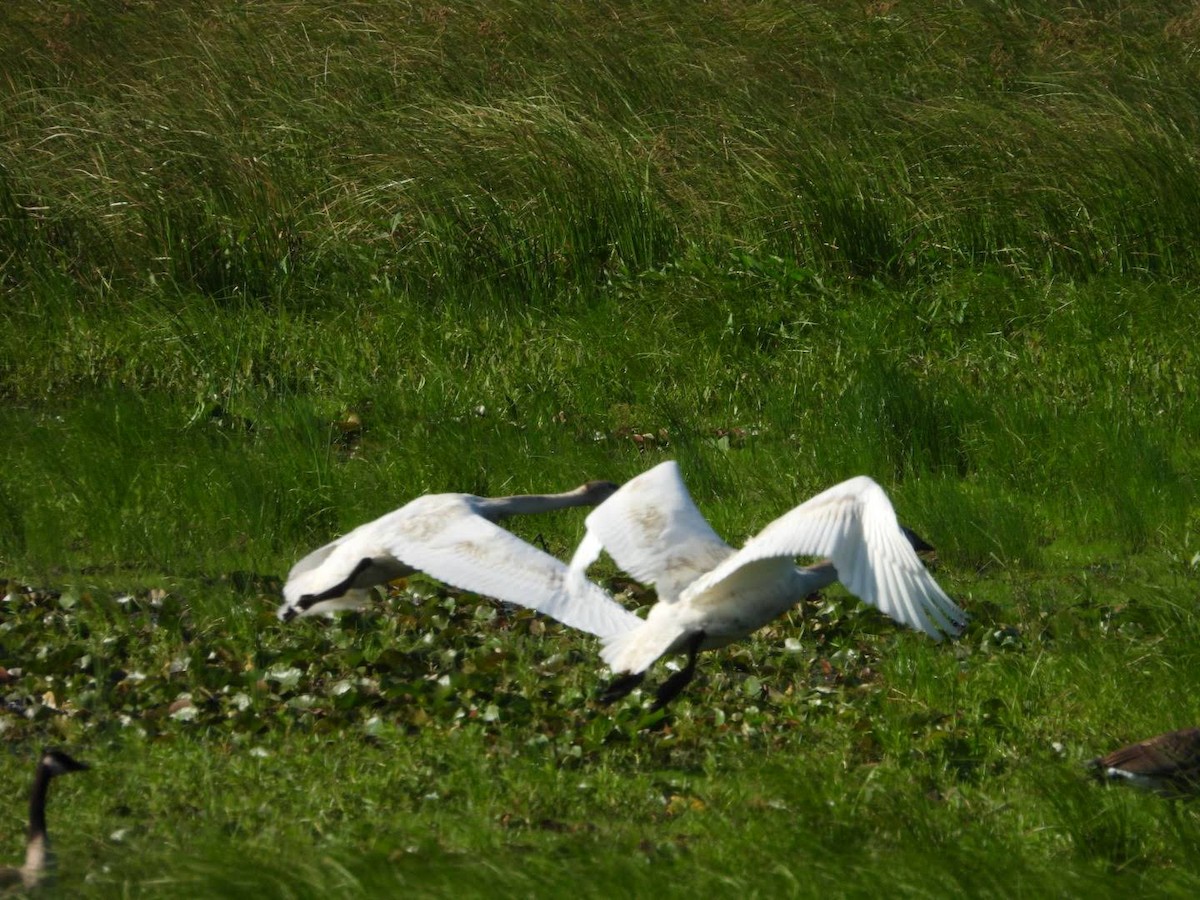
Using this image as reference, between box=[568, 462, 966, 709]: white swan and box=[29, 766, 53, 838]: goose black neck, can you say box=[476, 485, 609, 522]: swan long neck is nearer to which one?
box=[568, 462, 966, 709]: white swan

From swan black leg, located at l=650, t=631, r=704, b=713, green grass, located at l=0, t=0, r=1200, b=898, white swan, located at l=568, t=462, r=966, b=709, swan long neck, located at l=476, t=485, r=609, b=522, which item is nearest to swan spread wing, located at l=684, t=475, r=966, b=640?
white swan, located at l=568, t=462, r=966, b=709

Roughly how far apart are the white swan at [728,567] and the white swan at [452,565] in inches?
2.7

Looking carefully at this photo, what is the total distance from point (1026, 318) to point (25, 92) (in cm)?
602

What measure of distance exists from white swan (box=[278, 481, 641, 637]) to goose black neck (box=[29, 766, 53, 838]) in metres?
1.31

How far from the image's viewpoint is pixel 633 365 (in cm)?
927

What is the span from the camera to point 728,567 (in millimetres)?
5016

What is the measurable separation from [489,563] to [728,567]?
0.75 metres

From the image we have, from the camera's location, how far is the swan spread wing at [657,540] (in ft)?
18.3

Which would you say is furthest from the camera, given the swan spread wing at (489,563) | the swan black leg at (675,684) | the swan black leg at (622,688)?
the swan black leg at (675,684)

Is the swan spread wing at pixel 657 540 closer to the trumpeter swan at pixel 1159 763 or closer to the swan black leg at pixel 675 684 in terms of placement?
the swan black leg at pixel 675 684

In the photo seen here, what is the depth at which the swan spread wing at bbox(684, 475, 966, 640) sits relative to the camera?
15.1 feet

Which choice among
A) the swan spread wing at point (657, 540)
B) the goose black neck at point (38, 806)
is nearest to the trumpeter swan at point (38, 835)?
the goose black neck at point (38, 806)

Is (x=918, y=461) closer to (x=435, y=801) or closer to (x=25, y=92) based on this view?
(x=435, y=801)

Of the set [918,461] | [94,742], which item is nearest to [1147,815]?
[94,742]
